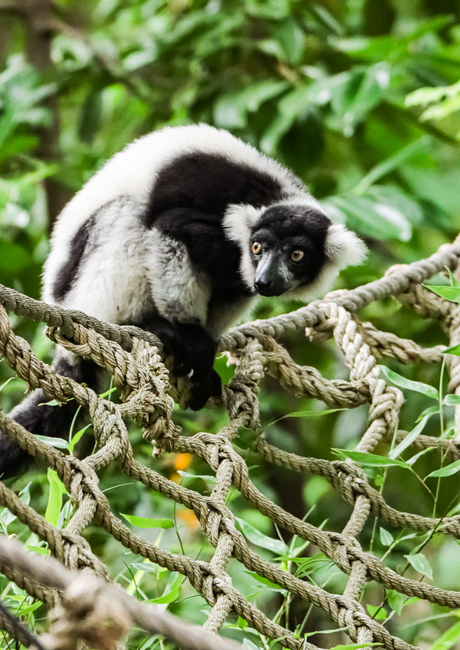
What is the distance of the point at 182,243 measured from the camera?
269 cm

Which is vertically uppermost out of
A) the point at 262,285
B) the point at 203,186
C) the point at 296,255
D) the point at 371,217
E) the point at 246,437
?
the point at 203,186

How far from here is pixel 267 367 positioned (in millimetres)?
2346

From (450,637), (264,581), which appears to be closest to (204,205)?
(264,581)

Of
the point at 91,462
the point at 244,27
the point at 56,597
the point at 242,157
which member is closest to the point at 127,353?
the point at 91,462

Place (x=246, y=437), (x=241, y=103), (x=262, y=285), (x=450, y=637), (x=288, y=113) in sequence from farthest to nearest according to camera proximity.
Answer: (x=241, y=103), (x=288, y=113), (x=262, y=285), (x=246, y=437), (x=450, y=637)

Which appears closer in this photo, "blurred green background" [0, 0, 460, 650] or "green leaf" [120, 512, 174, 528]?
"green leaf" [120, 512, 174, 528]

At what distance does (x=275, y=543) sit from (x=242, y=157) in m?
1.63

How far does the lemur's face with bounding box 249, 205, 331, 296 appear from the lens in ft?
8.95

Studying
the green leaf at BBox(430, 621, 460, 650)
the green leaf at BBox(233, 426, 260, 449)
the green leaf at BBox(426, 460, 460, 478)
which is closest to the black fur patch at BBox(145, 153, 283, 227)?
the green leaf at BBox(233, 426, 260, 449)

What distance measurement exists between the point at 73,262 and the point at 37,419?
66cm

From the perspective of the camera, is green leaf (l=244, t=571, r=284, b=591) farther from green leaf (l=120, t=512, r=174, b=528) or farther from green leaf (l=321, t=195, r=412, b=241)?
green leaf (l=321, t=195, r=412, b=241)

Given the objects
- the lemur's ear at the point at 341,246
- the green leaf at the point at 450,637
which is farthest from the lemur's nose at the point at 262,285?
the green leaf at the point at 450,637

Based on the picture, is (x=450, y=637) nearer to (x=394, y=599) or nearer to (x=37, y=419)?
(x=394, y=599)

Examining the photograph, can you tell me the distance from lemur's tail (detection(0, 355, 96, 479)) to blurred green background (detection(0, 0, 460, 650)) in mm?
455
